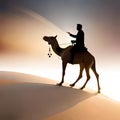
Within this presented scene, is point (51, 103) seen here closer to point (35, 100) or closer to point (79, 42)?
point (35, 100)

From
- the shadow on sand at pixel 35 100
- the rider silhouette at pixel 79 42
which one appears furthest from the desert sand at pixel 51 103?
the rider silhouette at pixel 79 42

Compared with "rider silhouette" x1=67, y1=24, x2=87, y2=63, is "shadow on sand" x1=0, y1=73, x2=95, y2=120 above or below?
below

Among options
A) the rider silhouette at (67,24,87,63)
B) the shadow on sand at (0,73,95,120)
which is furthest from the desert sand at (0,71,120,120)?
the rider silhouette at (67,24,87,63)

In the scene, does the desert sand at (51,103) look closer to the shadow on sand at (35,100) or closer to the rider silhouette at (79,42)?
the shadow on sand at (35,100)

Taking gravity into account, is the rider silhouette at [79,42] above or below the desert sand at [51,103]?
above

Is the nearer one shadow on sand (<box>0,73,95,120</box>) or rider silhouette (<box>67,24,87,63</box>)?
shadow on sand (<box>0,73,95,120</box>)

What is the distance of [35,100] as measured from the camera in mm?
2732

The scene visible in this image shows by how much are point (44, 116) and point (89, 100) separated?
564mm

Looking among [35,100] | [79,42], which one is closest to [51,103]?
[35,100]

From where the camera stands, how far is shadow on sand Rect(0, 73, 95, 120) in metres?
2.49

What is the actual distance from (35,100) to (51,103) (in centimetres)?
15

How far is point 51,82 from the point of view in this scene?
3418 mm

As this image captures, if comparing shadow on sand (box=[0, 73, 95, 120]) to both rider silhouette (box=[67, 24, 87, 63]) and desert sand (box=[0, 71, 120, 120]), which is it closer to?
desert sand (box=[0, 71, 120, 120])

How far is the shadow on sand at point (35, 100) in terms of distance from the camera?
249 cm
